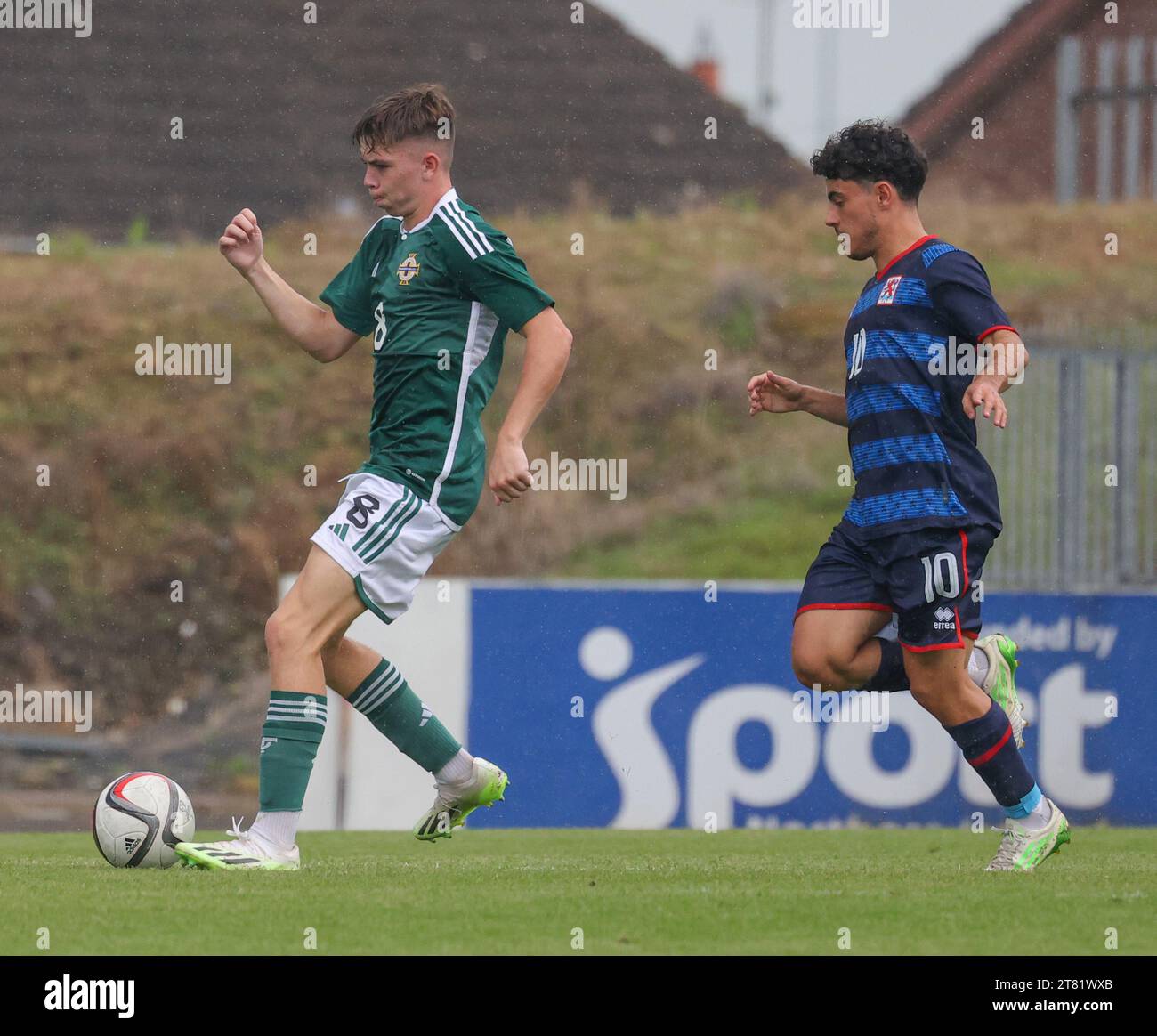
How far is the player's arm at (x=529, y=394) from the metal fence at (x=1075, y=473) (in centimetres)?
585

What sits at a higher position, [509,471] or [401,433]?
[401,433]

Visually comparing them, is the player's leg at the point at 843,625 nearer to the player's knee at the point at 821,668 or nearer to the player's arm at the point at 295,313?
the player's knee at the point at 821,668

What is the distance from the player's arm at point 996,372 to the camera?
203 inches

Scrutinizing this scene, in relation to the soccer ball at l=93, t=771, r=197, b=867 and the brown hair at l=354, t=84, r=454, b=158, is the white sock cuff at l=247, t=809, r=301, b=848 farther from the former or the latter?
the brown hair at l=354, t=84, r=454, b=158

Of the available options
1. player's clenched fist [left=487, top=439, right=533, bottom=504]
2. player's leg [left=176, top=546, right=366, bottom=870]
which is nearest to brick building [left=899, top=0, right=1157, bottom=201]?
player's clenched fist [left=487, top=439, right=533, bottom=504]

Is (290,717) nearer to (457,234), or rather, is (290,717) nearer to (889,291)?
(457,234)

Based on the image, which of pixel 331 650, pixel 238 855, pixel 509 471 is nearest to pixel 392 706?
pixel 331 650

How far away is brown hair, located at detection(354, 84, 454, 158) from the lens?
5879 millimetres

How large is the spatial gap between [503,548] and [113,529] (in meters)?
2.82

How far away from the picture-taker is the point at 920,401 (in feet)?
18.7

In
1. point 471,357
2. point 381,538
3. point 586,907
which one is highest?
point 471,357

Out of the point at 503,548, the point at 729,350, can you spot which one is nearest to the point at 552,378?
the point at 503,548

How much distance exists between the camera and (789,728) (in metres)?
9.84

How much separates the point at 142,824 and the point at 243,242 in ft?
5.76
